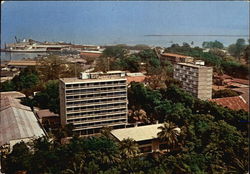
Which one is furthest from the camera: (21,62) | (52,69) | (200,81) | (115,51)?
(115,51)

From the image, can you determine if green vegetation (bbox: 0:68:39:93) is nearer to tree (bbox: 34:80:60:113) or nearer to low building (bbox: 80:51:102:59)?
tree (bbox: 34:80:60:113)

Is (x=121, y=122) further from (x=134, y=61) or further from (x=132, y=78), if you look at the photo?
(x=134, y=61)

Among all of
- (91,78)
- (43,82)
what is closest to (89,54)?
(43,82)

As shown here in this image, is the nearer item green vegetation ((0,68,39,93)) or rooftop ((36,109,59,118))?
rooftop ((36,109,59,118))

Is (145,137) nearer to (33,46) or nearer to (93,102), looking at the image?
(93,102)

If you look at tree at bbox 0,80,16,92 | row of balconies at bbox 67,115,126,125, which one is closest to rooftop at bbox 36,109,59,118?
row of balconies at bbox 67,115,126,125

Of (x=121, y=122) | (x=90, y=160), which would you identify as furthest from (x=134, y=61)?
(x=90, y=160)
